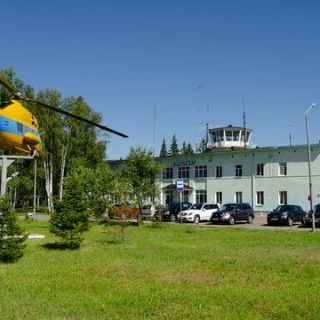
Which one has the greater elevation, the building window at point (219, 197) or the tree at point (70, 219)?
the building window at point (219, 197)

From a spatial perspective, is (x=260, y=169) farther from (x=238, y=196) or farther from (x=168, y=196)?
(x=168, y=196)

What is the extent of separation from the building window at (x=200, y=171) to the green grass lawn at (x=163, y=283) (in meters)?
40.8

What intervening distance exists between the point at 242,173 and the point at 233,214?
1648cm

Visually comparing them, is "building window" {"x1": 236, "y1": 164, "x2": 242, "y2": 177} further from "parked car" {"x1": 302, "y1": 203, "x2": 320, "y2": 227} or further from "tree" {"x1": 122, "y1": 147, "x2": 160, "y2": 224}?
"parked car" {"x1": 302, "y1": 203, "x2": 320, "y2": 227}

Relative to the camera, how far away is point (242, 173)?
57656 millimetres

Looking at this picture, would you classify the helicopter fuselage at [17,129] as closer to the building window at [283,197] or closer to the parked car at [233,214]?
the parked car at [233,214]

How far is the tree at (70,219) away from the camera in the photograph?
2047 cm

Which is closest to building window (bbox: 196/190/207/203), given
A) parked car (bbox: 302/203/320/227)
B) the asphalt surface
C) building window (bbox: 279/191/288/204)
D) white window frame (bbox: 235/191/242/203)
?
white window frame (bbox: 235/191/242/203)

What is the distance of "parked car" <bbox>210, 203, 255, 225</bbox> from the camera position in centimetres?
4162

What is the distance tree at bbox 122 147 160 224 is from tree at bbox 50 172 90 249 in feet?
62.4

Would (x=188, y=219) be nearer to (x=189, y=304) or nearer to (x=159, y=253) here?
(x=159, y=253)

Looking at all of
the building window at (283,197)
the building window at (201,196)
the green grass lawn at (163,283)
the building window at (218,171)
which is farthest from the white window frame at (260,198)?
the green grass lawn at (163,283)

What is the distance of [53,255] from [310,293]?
1025cm

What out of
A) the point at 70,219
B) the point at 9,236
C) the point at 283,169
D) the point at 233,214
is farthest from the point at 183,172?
the point at 9,236
